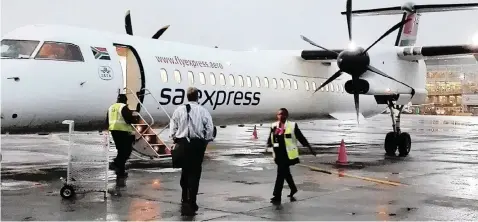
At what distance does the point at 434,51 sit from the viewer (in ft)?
56.9

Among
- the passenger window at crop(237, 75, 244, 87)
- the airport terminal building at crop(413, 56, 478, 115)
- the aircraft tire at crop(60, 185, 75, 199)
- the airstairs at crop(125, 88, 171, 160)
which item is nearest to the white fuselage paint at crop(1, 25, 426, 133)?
the passenger window at crop(237, 75, 244, 87)

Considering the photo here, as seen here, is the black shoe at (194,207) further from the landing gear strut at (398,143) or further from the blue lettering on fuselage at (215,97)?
the landing gear strut at (398,143)

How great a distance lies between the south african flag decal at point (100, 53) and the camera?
39.0 feet

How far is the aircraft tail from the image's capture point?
17609 millimetres

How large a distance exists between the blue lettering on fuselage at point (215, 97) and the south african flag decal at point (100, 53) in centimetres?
176

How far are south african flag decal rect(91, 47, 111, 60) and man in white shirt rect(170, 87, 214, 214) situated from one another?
4829 millimetres

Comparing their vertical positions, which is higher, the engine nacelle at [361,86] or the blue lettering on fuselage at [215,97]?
the engine nacelle at [361,86]

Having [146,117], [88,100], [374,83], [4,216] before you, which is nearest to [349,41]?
[374,83]

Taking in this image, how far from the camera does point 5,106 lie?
9.99 metres

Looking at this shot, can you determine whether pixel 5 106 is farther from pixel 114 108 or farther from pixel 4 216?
pixel 4 216

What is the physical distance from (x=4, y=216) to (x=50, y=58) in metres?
4.86

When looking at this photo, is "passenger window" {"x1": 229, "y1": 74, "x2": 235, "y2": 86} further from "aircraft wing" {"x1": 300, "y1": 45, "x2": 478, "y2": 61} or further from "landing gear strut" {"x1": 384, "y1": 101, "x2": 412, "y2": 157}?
"landing gear strut" {"x1": 384, "y1": 101, "x2": 412, "y2": 157}

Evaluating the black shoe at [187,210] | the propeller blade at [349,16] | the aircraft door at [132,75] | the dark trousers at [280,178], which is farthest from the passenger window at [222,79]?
the black shoe at [187,210]

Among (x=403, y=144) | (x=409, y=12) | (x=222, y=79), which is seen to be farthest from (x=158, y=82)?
(x=409, y=12)
